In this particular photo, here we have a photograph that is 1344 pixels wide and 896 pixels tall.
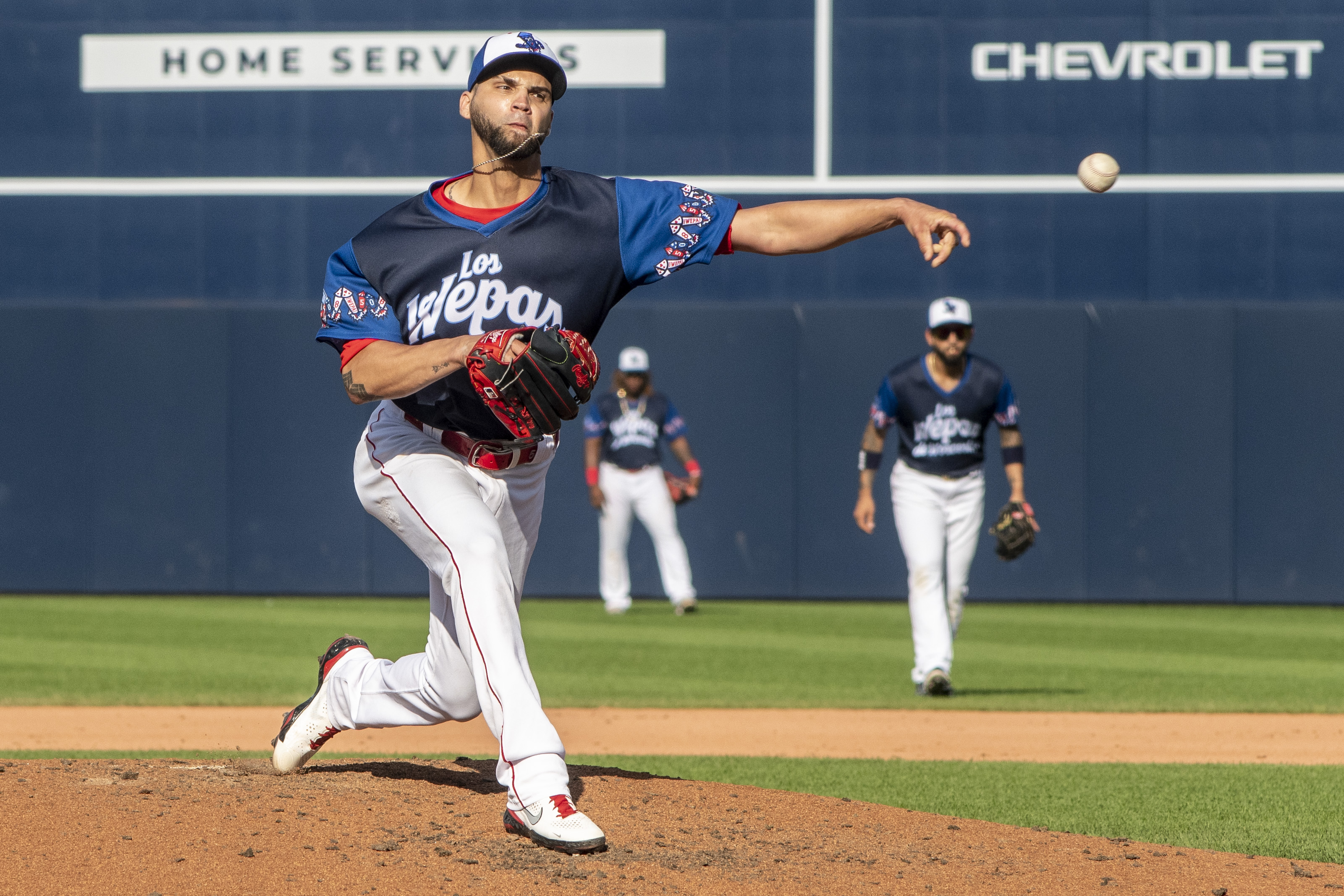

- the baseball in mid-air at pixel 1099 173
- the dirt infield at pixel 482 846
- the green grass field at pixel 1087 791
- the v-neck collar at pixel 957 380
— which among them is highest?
the baseball in mid-air at pixel 1099 173

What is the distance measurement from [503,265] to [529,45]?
608 millimetres

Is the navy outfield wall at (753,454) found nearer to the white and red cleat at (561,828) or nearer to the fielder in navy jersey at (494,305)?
the fielder in navy jersey at (494,305)

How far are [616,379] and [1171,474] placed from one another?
5337mm

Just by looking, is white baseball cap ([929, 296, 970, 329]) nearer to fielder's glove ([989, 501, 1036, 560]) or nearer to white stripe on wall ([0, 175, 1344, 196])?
fielder's glove ([989, 501, 1036, 560])

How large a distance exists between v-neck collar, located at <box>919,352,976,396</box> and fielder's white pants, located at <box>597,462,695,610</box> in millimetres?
4490

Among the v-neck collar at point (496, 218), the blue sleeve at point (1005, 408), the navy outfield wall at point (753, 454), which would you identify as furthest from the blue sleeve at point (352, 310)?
the navy outfield wall at point (753, 454)

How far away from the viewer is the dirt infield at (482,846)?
3.62 meters

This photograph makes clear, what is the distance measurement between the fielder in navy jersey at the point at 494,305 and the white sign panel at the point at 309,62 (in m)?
11.2

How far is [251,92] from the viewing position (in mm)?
15281

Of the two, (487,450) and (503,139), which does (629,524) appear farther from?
(503,139)

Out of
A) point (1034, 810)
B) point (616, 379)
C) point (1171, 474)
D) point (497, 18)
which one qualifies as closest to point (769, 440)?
point (616, 379)

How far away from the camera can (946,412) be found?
842 cm

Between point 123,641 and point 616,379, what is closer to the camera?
point 123,641

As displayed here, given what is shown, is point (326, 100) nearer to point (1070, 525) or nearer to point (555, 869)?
point (1070, 525)
